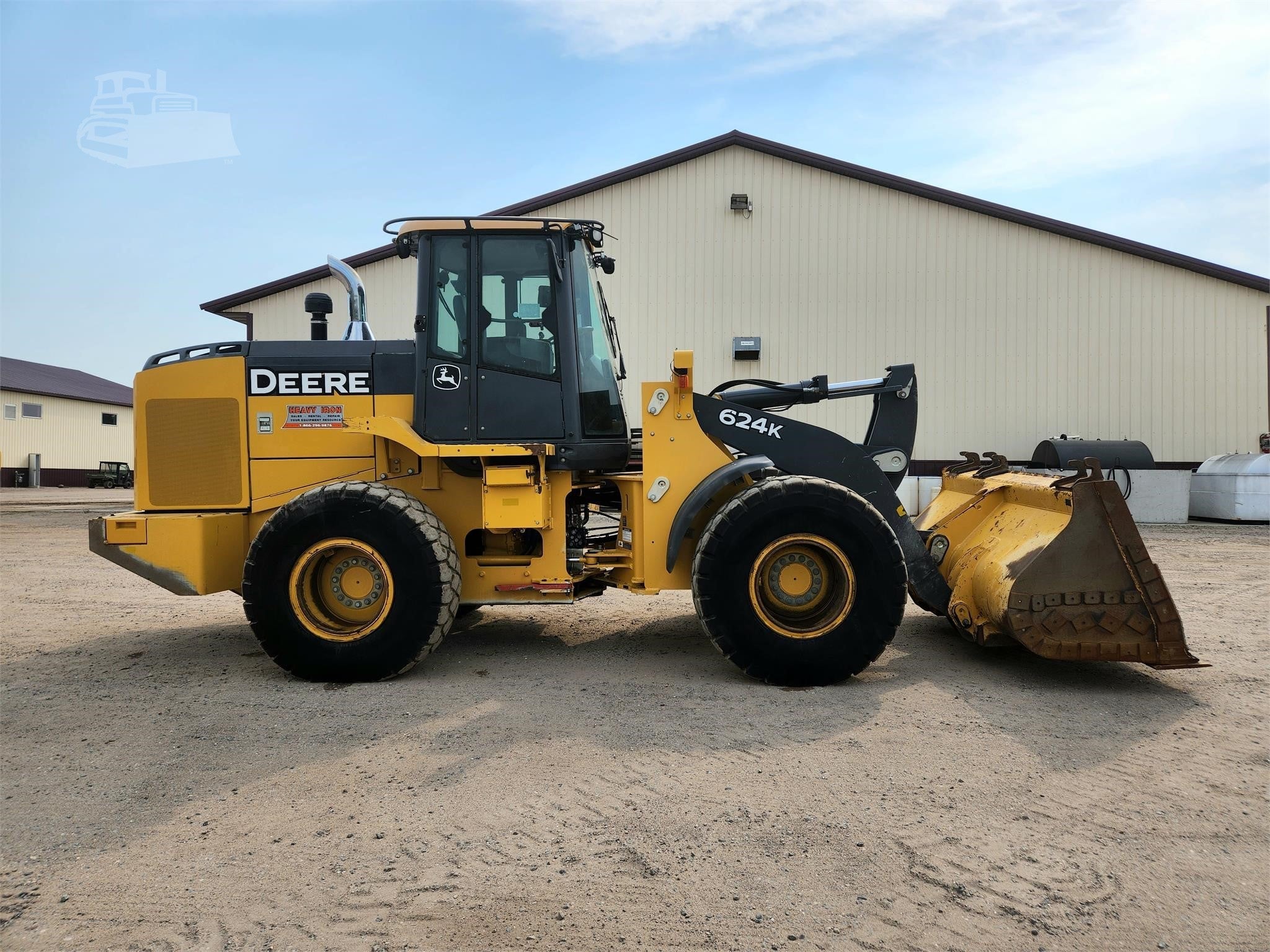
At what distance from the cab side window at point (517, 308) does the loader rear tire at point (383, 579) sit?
3.85ft

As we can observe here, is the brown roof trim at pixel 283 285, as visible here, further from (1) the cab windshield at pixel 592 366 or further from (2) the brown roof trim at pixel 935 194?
(1) the cab windshield at pixel 592 366

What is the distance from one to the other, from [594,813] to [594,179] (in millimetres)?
15757

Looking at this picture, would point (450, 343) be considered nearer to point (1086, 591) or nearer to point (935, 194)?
point (1086, 591)

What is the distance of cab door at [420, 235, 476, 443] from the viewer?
4.96 meters

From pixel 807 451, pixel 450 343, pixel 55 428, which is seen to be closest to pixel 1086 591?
pixel 807 451

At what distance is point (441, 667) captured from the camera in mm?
5039

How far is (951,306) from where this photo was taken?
1656 cm

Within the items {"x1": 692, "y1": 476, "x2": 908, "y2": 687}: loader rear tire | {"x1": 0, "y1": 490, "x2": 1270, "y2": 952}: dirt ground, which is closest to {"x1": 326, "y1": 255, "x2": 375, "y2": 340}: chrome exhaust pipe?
{"x1": 0, "y1": 490, "x2": 1270, "y2": 952}: dirt ground

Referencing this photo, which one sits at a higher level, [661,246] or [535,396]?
[661,246]

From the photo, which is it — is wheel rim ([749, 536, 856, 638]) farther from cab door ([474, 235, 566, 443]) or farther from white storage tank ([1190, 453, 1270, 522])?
white storage tank ([1190, 453, 1270, 522])

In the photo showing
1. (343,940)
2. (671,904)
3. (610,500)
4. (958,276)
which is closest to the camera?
(343,940)

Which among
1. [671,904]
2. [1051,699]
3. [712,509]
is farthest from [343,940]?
[1051,699]

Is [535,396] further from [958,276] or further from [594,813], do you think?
[958,276]

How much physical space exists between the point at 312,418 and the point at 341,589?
1.20 meters
